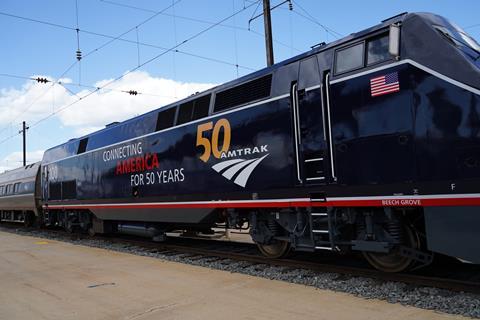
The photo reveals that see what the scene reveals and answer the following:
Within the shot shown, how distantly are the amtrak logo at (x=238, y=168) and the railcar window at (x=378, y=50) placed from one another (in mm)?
2559

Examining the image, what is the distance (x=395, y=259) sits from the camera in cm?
693

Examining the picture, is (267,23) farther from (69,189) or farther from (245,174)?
(69,189)

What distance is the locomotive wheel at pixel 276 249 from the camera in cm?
870

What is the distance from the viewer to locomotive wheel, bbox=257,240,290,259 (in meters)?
8.70

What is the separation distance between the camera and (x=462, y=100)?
562 cm

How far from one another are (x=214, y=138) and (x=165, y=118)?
2.49 m

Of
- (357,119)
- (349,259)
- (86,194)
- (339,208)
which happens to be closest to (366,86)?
(357,119)

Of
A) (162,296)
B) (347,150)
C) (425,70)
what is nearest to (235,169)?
(347,150)

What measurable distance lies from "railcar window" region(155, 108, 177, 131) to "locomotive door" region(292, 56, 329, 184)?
4.27 meters

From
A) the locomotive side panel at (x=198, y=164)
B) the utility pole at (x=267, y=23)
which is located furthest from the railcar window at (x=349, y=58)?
the utility pole at (x=267, y=23)

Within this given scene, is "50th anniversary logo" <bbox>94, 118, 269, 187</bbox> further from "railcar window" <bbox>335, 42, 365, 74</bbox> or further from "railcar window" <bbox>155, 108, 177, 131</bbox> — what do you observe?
"railcar window" <bbox>335, 42, 365, 74</bbox>

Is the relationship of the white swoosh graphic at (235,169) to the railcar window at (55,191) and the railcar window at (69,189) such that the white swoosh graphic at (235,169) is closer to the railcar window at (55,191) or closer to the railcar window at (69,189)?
the railcar window at (69,189)

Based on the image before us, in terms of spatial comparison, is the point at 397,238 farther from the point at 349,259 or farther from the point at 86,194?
the point at 86,194

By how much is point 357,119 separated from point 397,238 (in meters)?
1.84
